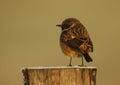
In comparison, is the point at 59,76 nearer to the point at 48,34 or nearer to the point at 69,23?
the point at 69,23

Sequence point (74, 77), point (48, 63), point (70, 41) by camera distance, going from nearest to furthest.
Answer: point (74, 77) < point (70, 41) < point (48, 63)

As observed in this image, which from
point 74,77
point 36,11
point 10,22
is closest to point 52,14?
point 36,11

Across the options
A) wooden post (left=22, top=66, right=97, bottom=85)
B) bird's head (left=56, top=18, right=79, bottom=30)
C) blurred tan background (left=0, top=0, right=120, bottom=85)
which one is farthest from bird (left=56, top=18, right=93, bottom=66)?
blurred tan background (left=0, top=0, right=120, bottom=85)

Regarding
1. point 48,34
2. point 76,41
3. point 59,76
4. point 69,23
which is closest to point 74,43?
point 76,41

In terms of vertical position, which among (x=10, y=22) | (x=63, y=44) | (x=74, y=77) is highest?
(x=10, y=22)

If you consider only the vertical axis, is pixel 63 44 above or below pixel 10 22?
below

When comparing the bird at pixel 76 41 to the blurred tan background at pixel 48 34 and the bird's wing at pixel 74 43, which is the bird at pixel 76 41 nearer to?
the bird's wing at pixel 74 43

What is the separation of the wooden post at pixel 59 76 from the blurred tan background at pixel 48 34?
85 cm

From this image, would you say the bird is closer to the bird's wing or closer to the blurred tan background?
the bird's wing

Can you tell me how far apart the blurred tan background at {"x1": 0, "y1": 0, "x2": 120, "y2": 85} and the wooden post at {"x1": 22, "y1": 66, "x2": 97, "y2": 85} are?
33.3 inches

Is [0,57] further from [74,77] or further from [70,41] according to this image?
[74,77]

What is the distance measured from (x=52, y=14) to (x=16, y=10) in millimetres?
229

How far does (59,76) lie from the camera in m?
1.57

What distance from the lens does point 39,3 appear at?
257 cm
